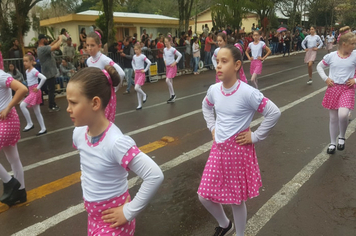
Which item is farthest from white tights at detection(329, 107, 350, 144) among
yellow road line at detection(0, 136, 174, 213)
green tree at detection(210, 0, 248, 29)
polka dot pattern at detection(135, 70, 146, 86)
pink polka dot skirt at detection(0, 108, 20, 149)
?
green tree at detection(210, 0, 248, 29)

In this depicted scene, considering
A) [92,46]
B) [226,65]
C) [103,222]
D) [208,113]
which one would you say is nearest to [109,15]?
[92,46]

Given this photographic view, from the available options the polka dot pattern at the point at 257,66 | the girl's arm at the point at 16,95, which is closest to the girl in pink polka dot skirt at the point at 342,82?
the girl's arm at the point at 16,95

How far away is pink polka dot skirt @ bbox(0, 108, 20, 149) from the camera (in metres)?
3.73

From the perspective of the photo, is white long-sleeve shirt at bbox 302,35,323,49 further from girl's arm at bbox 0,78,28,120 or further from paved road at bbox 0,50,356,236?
girl's arm at bbox 0,78,28,120

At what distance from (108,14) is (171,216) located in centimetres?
1475

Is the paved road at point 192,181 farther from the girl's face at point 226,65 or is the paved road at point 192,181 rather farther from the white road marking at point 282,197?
the girl's face at point 226,65

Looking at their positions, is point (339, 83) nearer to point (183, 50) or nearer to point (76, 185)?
point (76, 185)

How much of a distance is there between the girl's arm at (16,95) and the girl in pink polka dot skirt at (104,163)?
6.14 ft

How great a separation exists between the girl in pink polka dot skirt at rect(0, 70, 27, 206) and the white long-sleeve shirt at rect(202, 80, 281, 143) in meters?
2.25

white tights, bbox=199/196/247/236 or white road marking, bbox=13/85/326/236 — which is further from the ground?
white tights, bbox=199/196/247/236

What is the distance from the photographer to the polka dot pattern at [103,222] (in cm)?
193

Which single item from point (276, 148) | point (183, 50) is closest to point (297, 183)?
point (276, 148)

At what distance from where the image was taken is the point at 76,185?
463 cm

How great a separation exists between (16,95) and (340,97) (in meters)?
4.73
